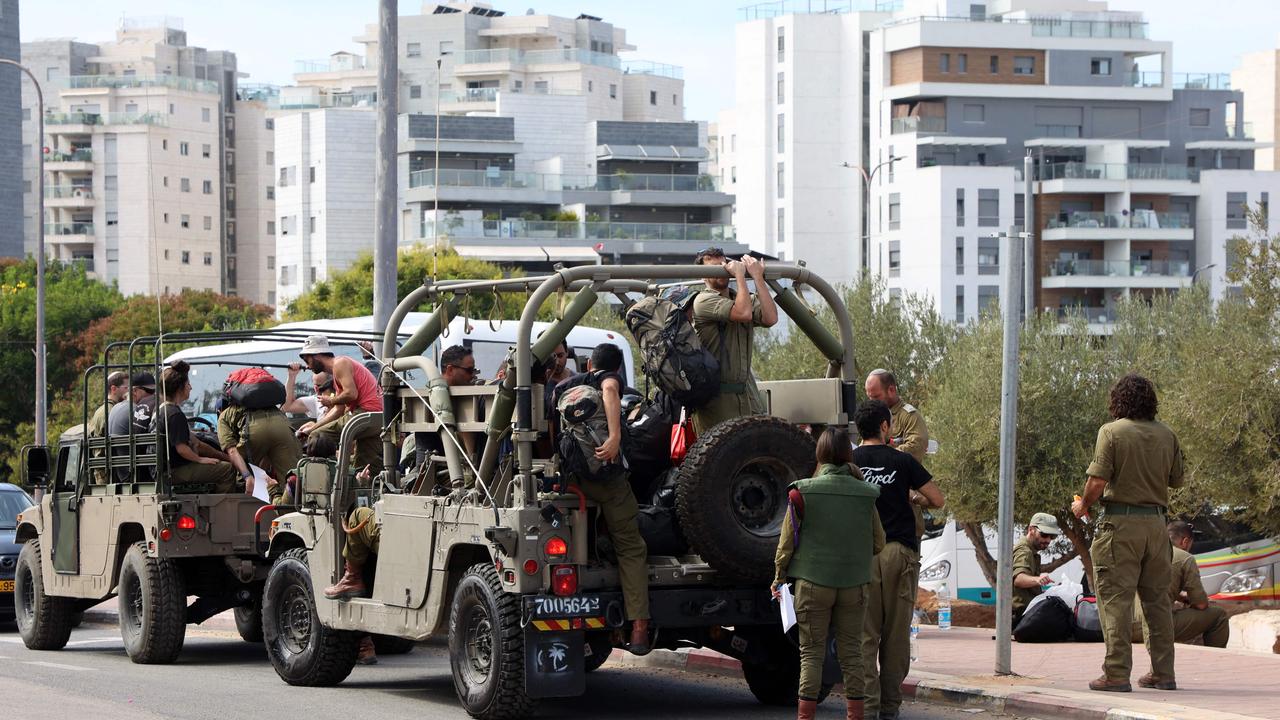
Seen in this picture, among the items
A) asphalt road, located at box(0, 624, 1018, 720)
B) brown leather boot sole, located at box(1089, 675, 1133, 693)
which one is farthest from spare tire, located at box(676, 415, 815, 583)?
brown leather boot sole, located at box(1089, 675, 1133, 693)

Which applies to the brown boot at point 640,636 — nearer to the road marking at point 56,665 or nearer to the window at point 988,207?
the road marking at point 56,665

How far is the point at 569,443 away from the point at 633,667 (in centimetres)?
421

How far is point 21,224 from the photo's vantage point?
12169 centimetres

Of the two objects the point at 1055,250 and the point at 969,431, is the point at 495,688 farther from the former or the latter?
the point at 1055,250

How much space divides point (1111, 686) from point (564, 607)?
3477 millimetres

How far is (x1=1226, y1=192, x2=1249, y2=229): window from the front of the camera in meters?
100

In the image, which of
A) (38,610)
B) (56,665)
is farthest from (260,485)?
(38,610)

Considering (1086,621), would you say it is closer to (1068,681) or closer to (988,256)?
(1068,681)

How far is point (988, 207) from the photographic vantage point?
98.1 meters

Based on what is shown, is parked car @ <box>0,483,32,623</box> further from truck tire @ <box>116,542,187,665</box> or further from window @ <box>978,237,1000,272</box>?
window @ <box>978,237,1000,272</box>

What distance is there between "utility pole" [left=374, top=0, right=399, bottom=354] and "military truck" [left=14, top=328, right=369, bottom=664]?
2720mm

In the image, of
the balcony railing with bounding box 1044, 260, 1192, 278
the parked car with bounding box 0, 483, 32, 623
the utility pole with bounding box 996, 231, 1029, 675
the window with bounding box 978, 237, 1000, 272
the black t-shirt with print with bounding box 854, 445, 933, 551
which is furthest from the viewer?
the window with bounding box 978, 237, 1000, 272

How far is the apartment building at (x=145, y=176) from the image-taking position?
5192 inches

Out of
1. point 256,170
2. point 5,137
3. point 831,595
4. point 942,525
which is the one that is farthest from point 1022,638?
point 256,170
